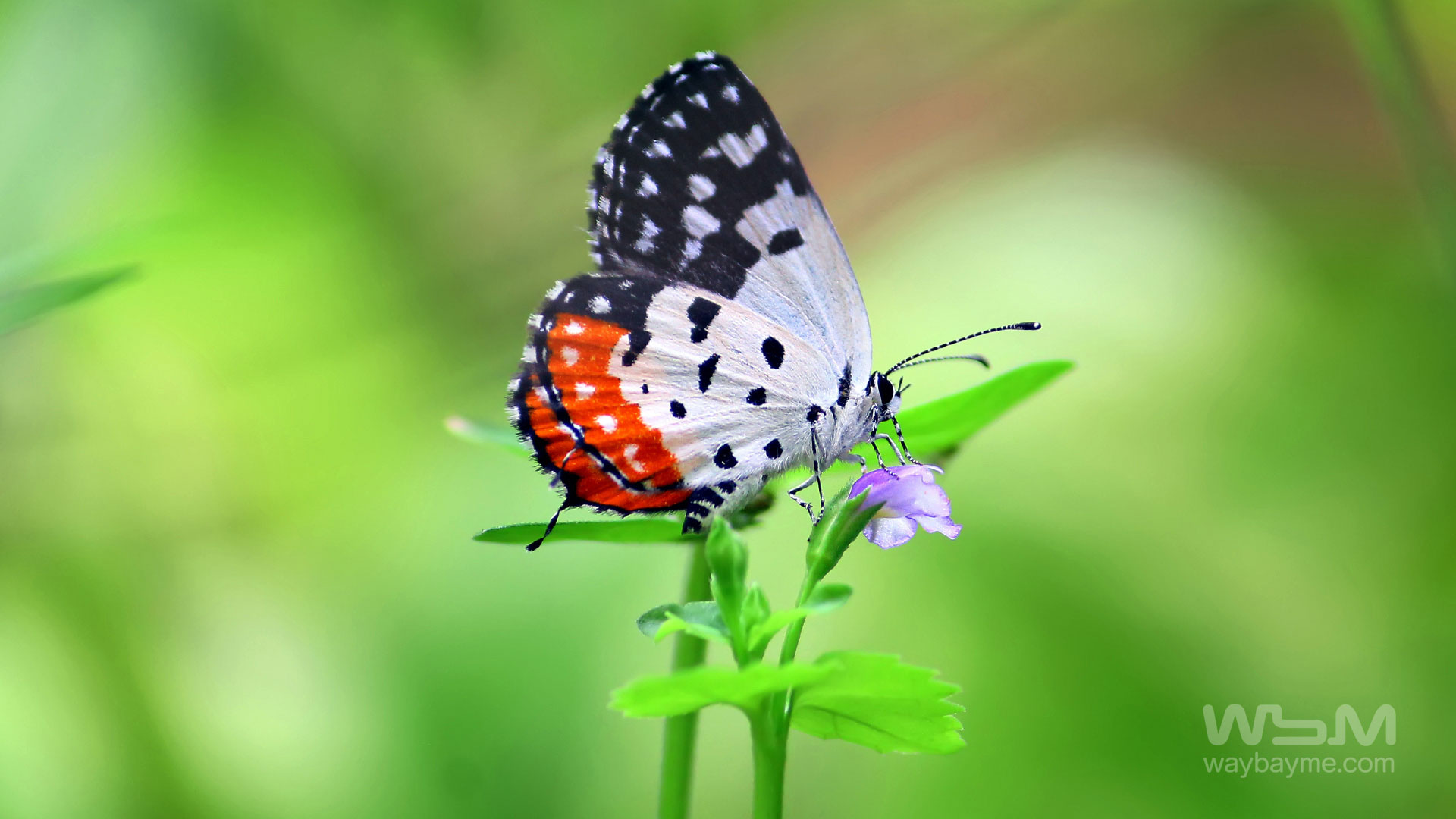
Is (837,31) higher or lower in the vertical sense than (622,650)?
higher

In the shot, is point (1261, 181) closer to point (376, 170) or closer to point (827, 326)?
point (827, 326)

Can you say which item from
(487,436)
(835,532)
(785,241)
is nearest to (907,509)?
(835,532)

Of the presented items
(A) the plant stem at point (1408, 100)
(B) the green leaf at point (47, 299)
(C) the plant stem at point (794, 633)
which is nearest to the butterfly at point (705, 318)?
(C) the plant stem at point (794, 633)

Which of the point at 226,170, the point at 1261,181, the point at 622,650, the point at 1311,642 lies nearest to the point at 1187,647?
the point at 1311,642

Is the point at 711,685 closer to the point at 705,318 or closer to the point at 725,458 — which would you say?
the point at 725,458

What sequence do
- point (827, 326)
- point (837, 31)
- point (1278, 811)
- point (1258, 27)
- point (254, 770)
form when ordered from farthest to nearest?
point (837, 31) → point (1258, 27) → point (254, 770) → point (1278, 811) → point (827, 326)

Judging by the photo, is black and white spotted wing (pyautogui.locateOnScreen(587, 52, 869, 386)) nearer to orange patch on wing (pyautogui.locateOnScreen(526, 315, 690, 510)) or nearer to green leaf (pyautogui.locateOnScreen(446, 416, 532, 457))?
orange patch on wing (pyautogui.locateOnScreen(526, 315, 690, 510))
